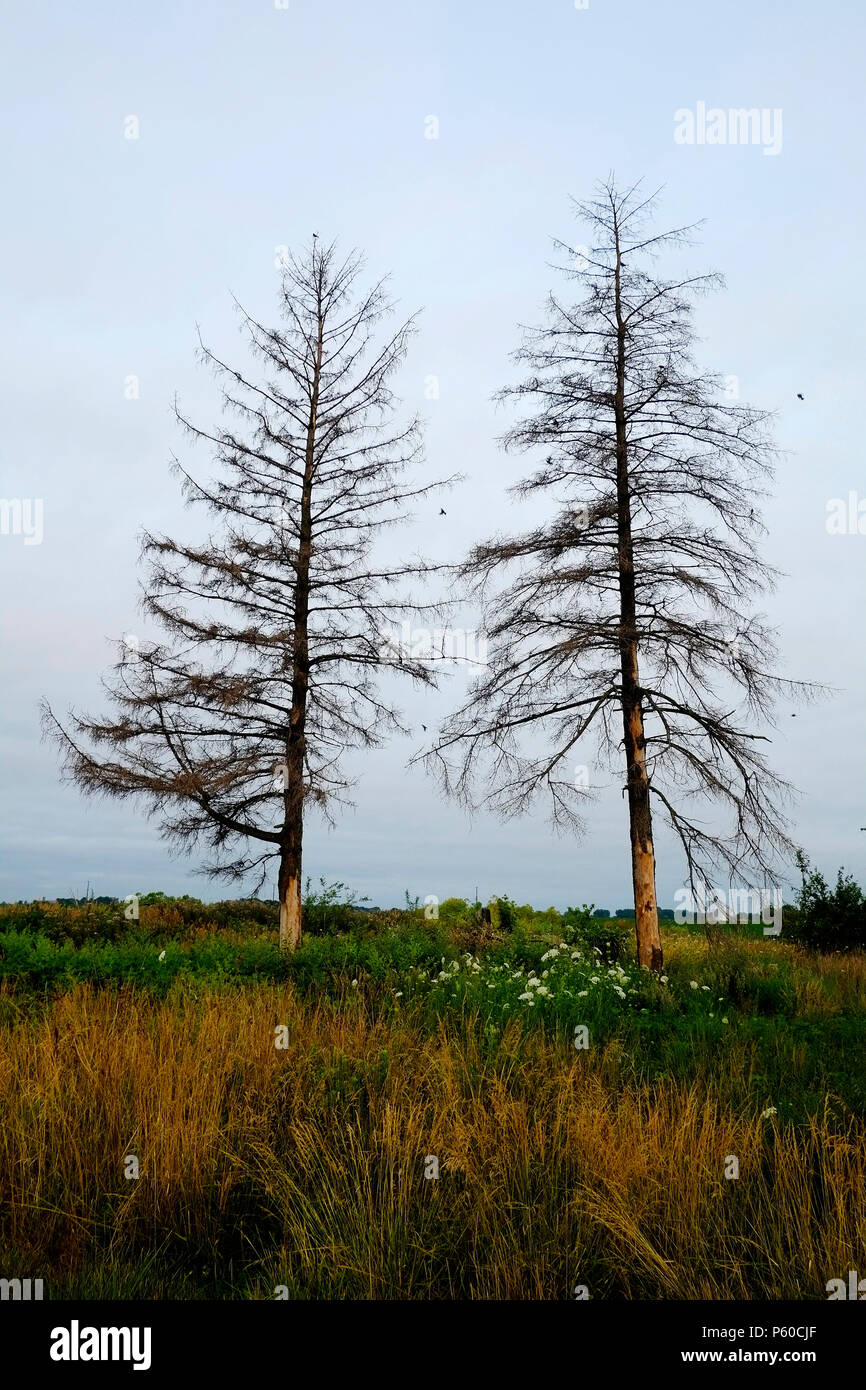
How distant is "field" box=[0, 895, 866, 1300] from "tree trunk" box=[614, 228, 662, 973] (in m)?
4.78

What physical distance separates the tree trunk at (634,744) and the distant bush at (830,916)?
26.8 ft

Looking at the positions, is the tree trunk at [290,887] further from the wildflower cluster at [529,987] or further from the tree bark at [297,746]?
the wildflower cluster at [529,987]

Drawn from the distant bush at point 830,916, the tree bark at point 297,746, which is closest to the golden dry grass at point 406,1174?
the tree bark at point 297,746

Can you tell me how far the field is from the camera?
434cm

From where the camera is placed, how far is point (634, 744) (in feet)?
48.5

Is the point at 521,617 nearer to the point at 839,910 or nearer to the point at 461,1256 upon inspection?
the point at 461,1256

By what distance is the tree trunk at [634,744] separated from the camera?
14.4 metres

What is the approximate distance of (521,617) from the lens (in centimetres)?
1453

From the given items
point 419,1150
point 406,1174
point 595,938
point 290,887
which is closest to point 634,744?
point 595,938

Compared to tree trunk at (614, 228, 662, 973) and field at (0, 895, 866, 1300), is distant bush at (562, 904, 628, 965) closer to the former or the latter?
tree trunk at (614, 228, 662, 973)

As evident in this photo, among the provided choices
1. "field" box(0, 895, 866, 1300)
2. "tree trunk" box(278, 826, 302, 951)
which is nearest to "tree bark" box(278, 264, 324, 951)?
"tree trunk" box(278, 826, 302, 951)

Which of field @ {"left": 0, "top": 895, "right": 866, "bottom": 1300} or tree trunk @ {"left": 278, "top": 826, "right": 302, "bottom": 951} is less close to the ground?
tree trunk @ {"left": 278, "top": 826, "right": 302, "bottom": 951}

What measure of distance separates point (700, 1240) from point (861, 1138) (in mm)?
1720

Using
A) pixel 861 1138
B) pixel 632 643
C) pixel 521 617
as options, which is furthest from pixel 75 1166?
pixel 632 643
